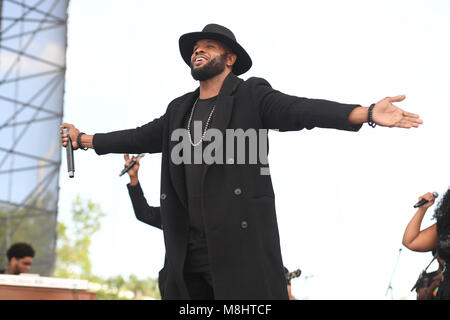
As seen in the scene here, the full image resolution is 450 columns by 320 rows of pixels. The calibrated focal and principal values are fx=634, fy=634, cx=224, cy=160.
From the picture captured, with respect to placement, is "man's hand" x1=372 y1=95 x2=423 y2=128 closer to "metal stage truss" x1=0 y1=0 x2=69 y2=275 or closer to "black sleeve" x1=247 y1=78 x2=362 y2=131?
"black sleeve" x1=247 y1=78 x2=362 y2=131

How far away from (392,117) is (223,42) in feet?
3.16

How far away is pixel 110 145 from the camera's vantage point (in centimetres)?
301

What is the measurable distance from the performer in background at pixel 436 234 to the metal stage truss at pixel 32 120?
8229 millimetres

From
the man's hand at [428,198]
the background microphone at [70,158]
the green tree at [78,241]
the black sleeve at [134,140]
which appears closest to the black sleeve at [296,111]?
the black sleeve at [134,140]

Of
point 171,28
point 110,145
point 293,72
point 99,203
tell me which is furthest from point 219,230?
point 99,203

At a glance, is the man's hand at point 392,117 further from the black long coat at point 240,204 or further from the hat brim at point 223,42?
the hat brim at point 223,42

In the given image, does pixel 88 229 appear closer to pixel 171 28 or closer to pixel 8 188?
pixel 8 188

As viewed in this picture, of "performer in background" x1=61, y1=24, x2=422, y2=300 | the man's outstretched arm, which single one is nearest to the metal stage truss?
"performer in background" x1=61, y1=24, x2=422, y2=300

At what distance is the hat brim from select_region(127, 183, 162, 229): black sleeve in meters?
1.62

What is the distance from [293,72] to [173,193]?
7.34m

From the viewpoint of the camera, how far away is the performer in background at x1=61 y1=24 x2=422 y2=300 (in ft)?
7.70

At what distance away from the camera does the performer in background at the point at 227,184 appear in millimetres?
2346

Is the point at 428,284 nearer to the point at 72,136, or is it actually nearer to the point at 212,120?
the point at 212,120

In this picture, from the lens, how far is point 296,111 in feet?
8.04
